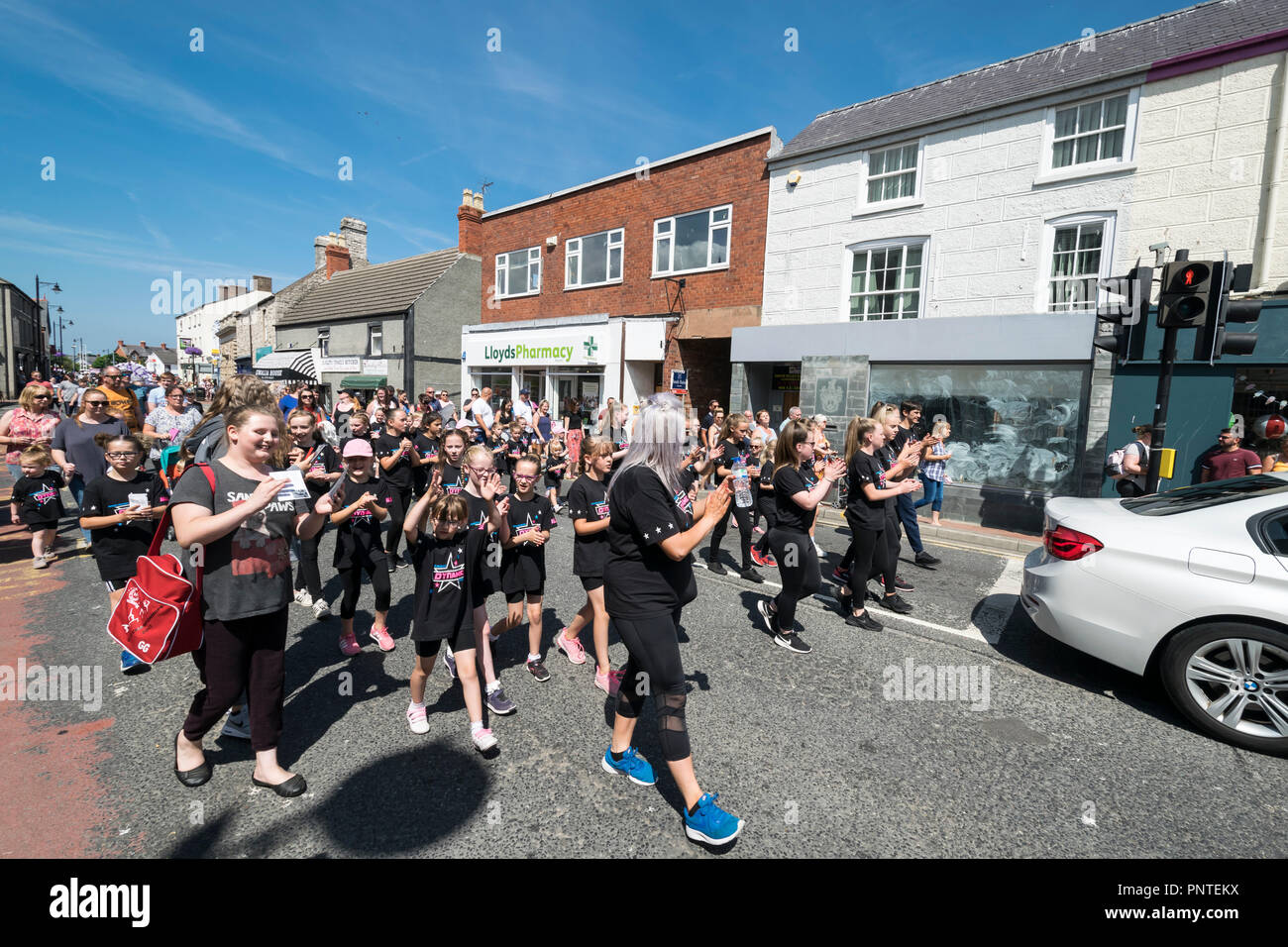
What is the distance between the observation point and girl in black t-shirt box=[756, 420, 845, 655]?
184 inches

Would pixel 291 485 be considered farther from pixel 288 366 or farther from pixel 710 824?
pixel 288 366

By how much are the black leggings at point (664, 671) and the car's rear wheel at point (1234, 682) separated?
3.07 metres

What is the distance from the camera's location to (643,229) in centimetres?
1755

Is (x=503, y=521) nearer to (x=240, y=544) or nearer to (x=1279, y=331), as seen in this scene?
(x=240, y=544)

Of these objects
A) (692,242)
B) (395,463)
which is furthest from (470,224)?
(395,463)

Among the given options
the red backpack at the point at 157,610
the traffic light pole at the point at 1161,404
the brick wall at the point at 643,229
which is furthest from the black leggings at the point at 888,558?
the brick wall at the point at 643,229

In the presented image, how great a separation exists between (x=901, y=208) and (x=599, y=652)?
40.2ft

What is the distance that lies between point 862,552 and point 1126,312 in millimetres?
8072

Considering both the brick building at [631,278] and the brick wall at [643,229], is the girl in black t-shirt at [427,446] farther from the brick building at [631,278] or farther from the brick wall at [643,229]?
the brick wall at [643,229]

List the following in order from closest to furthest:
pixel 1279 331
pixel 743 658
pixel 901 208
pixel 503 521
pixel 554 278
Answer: pixel 503 521, pixel 743 658, pixel 1279 331, pixel 901 208, pixel 554 278

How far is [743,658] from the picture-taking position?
4613 millimetres

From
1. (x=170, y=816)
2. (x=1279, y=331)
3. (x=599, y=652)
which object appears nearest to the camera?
(x=170, y=816)

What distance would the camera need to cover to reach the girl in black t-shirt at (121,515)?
423 cm
